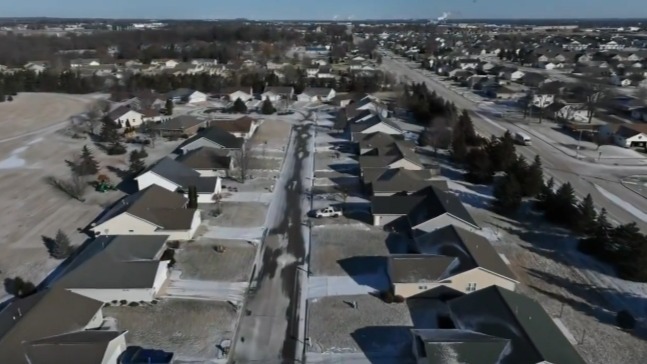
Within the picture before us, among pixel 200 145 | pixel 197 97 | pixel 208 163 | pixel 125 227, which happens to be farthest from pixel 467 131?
pixel 197 97

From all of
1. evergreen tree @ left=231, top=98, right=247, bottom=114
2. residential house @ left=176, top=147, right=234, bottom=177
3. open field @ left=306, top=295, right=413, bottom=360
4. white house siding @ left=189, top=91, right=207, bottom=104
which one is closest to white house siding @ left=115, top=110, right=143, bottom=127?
evergreen tree @ left=231, top=98, right=247, bottom=114

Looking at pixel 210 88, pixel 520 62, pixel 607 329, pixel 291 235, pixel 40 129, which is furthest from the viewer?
pixel 520 62

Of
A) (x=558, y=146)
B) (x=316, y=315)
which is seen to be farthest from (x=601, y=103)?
(x=316, y=315)

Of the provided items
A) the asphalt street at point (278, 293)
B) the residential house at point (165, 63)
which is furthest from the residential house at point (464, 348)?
the residential house at point (165, 63)

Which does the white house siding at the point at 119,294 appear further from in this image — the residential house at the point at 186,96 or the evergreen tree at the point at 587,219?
the residential house at the point at 186,96

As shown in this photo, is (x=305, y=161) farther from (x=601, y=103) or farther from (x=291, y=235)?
(x=601, y=103)
